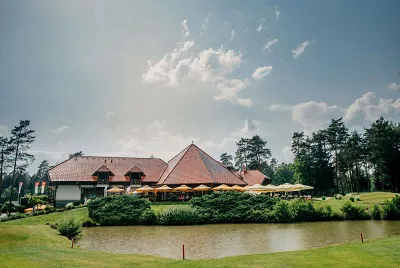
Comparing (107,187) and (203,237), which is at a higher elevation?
(107,187)

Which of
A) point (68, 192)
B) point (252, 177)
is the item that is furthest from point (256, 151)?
point (68, 192)

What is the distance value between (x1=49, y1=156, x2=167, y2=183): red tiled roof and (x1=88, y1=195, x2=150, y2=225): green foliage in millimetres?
14816

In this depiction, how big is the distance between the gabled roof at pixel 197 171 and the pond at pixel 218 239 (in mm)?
16141

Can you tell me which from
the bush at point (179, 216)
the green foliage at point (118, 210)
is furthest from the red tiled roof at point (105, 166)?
the bush at point (179, 216)

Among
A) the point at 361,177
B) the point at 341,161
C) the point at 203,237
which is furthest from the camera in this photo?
the point at 361,177

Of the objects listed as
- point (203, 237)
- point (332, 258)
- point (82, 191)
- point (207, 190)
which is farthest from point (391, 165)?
point (82, 191)

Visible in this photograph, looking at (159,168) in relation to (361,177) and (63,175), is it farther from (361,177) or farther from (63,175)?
(361,177)

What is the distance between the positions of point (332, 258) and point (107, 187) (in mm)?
39841

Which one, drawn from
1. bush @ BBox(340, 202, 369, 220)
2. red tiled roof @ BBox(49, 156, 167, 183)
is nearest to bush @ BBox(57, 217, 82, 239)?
red tiled roof @ BBox(49, 156, 167, 183)

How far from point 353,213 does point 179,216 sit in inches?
660

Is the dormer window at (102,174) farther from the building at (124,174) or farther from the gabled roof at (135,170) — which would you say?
the gabled roof at (135,170)

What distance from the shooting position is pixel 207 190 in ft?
136

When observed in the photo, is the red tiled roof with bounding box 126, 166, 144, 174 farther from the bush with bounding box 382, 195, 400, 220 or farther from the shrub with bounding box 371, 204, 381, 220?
the bush with bounding box 382, 195, 400, 220

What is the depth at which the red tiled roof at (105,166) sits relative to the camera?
44438 mm
